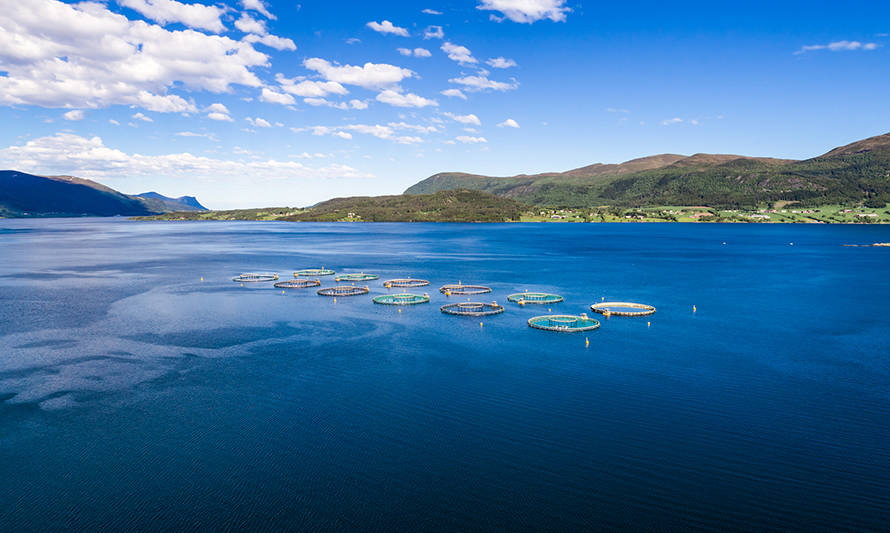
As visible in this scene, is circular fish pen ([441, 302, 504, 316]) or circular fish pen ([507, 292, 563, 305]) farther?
circular fish pen ([507, 292, 563, 305])

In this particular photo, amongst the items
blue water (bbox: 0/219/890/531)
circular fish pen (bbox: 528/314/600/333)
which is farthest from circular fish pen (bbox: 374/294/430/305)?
circular fish pen (bbox: 528/314/600/333)

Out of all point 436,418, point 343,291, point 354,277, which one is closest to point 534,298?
point 343,291

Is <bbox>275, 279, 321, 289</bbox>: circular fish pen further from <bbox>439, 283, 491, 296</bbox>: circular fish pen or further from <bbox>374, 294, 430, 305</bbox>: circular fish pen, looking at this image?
<bbox>439, 283, 491, 296</bbox>: circular fish pen

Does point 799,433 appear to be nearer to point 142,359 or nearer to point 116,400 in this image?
point 116,400

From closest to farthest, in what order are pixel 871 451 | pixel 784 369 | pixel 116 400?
pixel 871 451, pixel 116 400, pixel 784 369

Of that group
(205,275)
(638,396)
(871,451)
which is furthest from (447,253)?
(871,451)

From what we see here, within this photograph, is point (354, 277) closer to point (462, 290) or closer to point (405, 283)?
point (405, 283)
